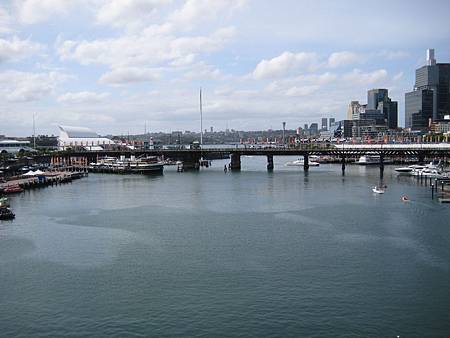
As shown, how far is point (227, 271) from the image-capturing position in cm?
2192

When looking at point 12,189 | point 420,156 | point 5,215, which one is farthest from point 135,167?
point 420,156

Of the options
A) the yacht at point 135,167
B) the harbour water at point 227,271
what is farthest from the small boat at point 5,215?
the yacht at point 135,167

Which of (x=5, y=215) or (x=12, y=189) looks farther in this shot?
(x=12, y=189)

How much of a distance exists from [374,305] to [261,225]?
14743 mm

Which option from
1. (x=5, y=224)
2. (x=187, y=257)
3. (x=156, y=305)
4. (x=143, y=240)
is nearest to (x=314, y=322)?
(x=156, y=305)

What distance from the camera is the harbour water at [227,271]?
1675 cm

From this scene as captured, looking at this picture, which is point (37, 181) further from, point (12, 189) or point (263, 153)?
point (263, 153)

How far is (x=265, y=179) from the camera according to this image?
67.1 m

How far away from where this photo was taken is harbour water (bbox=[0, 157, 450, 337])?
16.8 metres

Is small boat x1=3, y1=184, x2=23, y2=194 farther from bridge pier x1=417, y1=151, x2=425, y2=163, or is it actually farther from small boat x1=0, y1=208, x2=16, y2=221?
bridge pier x1=417, y1=151, x2=425, y2=163

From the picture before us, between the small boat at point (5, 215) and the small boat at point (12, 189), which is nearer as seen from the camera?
the small boat at point (5, 215)

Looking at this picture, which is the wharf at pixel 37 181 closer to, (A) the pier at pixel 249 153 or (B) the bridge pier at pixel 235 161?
(A) the pier at pixel 249 153

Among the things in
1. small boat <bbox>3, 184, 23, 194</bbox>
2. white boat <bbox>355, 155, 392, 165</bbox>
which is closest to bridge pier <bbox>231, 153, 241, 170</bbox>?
white boat <bbox>355, 155, 392, 165</bbox>

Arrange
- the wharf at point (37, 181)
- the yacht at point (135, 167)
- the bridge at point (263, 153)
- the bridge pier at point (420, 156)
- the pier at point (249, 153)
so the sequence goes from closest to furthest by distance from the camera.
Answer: the wharf at point (37, 181)
the bridge at point (263, 153)
the pier at point (249, 153)
the yacht at point (135, 167)
the bridge pier at point (420, 156)
